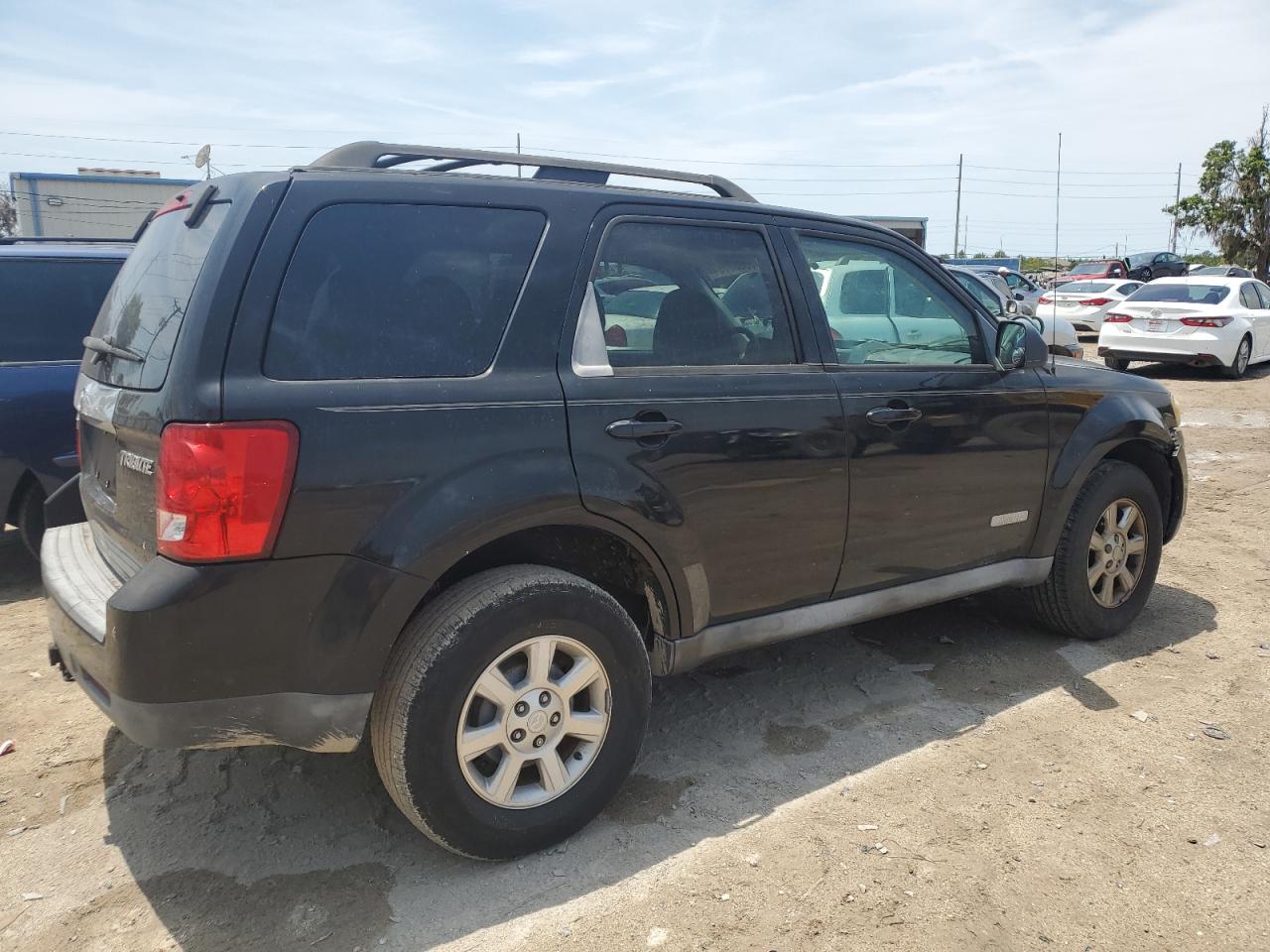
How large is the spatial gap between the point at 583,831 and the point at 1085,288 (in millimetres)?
20381

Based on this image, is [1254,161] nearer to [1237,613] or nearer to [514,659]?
[1237,613]

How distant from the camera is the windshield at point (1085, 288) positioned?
2027cm

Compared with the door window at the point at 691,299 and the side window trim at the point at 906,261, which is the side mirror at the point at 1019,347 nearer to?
the side window trim at the point at 906,261

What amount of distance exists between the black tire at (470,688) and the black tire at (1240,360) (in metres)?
15.0

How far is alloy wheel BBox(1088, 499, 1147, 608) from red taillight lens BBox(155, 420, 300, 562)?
351 centimetres

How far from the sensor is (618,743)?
298 centimetres

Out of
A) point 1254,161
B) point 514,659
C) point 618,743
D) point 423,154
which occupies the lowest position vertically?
point 618,743

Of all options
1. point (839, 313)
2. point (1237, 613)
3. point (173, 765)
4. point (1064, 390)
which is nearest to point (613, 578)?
point (839, 313)

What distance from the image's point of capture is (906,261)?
12.9ft

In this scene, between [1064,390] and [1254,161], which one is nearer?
[1064,390]

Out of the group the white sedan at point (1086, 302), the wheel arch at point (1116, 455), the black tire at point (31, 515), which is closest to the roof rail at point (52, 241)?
the black tire at point (31, 515)

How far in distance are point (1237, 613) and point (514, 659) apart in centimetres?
403

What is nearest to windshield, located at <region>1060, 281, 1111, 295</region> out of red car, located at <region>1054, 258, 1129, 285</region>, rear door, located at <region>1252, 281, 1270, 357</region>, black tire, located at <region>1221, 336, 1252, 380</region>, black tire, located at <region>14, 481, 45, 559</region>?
rear door, located at <region>1252, 281, 1270, 357</region>

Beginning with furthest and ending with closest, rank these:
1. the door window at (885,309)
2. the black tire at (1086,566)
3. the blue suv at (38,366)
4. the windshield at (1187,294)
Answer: the windshield at (1187,294) → the blue suv at (38,366) → the black tire at (1086,566) → the door window at (885,309)
